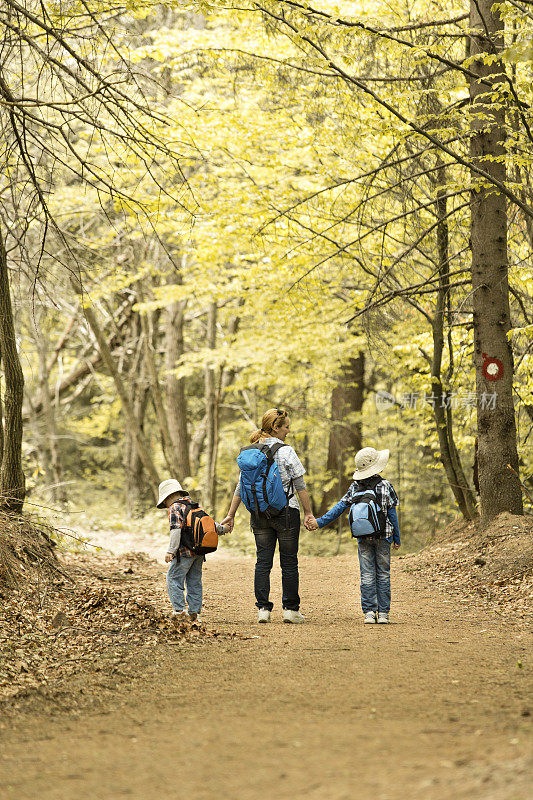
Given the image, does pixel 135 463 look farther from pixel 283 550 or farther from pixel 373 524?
pixel 373 524

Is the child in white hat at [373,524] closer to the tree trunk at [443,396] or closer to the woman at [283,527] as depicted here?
the woman at [283,527]

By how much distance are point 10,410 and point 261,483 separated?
3.68m

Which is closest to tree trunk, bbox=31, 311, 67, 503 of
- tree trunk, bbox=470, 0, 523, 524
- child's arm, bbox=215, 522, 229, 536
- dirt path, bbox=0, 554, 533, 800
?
tree trunk, bbox=470, 0, 523, 524

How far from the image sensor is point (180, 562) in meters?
7.00

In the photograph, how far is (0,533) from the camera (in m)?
7.96

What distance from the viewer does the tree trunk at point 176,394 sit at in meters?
20.7

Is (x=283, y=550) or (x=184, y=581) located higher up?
(x=283, y=550)

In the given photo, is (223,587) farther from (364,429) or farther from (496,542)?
(364,429)

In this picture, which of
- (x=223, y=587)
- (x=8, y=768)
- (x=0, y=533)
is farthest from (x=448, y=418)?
(x=8, y=768)

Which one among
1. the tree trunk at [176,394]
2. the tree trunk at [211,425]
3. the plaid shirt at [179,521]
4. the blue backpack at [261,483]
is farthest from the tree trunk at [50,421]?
the blue backpack at [261,483]

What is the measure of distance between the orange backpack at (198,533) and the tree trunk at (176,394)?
521 inches

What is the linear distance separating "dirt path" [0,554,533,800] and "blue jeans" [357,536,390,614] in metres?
0.69

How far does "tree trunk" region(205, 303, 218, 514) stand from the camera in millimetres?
20141

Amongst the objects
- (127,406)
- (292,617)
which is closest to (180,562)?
(292,617)
